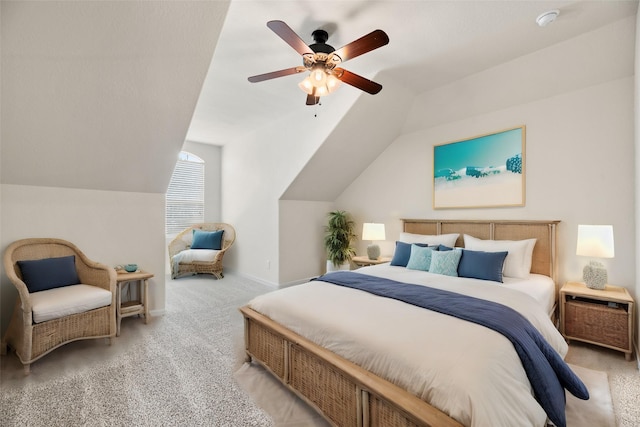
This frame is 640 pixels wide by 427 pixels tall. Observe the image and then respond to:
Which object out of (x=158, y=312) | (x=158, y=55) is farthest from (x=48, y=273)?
(x=158, y=55)

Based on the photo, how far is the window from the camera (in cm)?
598

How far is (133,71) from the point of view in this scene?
89.1 inches

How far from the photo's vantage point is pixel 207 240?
18.5ft

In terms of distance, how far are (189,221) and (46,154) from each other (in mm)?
3695

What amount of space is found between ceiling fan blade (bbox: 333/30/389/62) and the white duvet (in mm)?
1827

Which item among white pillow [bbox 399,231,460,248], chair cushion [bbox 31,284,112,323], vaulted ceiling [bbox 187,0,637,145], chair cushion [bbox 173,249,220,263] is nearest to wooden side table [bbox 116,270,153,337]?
chair cushion [bbox 31,284,112,323]

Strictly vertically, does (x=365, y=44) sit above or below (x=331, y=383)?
above

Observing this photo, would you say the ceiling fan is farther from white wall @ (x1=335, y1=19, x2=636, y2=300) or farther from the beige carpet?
the beige carpet

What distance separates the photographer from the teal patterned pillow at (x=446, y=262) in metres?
3.02

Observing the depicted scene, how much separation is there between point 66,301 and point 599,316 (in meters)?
4.62

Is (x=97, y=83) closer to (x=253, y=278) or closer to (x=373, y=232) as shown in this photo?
(x=373, y=232)

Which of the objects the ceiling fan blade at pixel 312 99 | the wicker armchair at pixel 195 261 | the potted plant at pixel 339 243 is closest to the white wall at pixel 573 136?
the potted plant at pixel 339 243

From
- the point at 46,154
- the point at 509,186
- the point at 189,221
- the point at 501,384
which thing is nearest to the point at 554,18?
the point at 509,186

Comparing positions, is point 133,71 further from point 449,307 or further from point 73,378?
point 449,307
